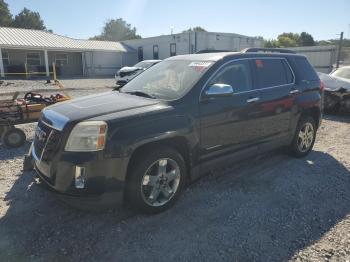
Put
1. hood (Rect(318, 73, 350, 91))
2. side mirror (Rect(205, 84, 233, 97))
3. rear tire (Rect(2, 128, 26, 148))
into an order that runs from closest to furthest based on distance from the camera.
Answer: side mirror (Rect(205, 84, 233, 97)) → rear tire (Rect(2, 128, 26, 148)) → hood (Rect(318, 73, 350, 91))

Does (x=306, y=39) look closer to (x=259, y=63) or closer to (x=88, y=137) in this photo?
(x=259, y=63)

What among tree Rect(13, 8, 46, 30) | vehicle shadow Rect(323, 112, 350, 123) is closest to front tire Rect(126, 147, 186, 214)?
vehicle shadow Rect(323, 112, 350, 123)

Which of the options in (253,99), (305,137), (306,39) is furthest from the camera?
(306,39)

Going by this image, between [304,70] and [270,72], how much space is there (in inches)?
44.7

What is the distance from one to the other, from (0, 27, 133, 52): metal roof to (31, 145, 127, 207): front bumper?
29.7 meters

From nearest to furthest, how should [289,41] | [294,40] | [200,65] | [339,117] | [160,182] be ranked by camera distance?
[160,182] → [200,65] → [339,117] → [289,41] → [294,40]

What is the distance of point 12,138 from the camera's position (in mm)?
6332

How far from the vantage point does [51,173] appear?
3.36 meters

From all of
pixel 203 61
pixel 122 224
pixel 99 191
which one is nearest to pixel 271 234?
pixel 122 224

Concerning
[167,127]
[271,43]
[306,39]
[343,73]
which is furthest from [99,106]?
[306,39]

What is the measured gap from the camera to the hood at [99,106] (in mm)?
3490

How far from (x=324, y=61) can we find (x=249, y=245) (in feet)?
85.7

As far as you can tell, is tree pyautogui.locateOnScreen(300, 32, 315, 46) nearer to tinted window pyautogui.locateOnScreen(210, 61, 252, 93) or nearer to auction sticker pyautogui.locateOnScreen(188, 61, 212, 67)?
tinted window pyautogui.locateOnScreen(210, 61, 252, 93)

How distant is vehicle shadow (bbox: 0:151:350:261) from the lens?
312cm
